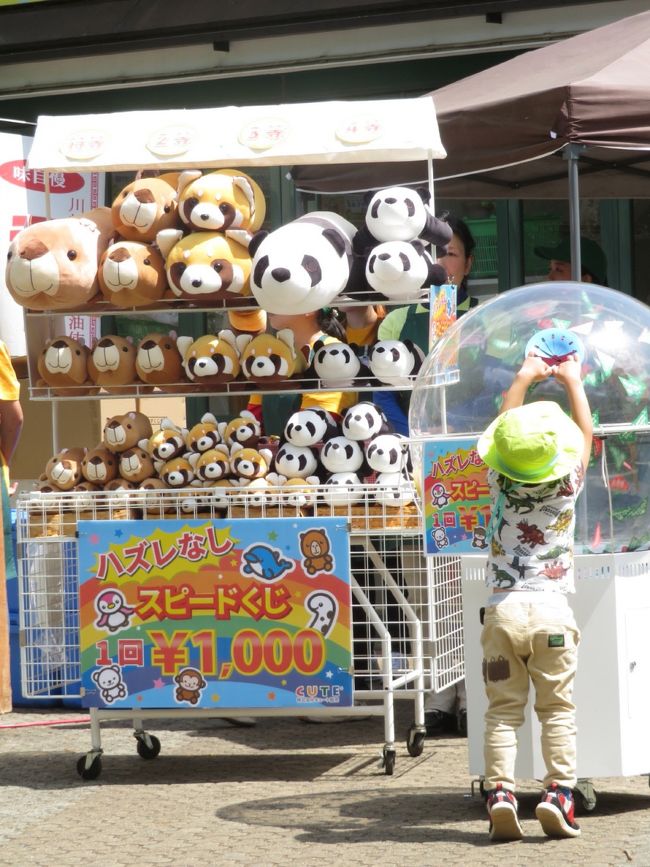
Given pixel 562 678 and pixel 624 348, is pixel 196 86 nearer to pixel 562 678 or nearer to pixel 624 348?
pixel 624 348

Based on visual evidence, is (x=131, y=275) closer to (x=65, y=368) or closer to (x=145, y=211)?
(x=145, y=211)

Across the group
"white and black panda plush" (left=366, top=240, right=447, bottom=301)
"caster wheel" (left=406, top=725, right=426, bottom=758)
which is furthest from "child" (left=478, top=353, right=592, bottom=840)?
"caster wheel" (left=406, top=725, right=426, bottom=758)

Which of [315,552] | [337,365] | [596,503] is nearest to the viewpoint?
[596,503]

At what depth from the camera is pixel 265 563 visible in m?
5.96

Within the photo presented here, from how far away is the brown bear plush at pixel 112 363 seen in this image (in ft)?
21.6

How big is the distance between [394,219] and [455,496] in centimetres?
143

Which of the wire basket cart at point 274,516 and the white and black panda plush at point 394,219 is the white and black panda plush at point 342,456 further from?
the white and black panda plush at point 394,219

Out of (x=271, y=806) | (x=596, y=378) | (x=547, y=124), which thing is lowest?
(x=271, y=806)

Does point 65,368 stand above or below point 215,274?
below

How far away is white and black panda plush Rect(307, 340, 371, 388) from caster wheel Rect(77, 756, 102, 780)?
1.92 metres

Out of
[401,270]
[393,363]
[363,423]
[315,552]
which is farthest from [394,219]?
[315,552]

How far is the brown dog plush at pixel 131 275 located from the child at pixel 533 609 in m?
2.14

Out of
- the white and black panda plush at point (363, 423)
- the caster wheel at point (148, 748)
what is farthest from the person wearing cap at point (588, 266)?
the caster wheel at point (148, 748)

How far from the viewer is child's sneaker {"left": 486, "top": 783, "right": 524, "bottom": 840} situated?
15.6 feet
